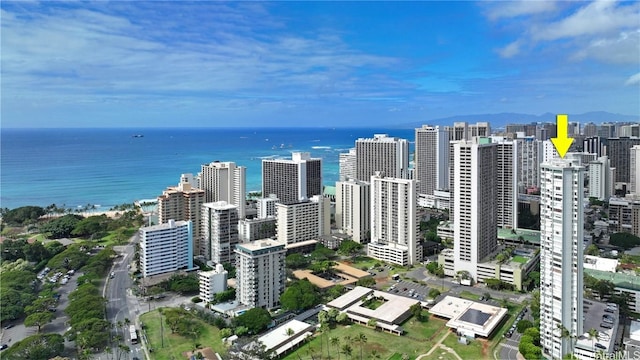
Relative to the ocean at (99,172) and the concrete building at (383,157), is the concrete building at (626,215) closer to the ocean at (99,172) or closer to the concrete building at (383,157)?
the concrete building at (383,157)

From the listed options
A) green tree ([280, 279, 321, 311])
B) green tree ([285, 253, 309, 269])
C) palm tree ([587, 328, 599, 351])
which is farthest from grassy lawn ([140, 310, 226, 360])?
palm tree ([587, 328, 599, 351])

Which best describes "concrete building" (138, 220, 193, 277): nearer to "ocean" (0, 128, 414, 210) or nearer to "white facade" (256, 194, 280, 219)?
"white facade" (256, 194, 280, 219)

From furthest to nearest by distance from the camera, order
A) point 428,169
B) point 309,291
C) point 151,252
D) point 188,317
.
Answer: point 428,169, point 151,252, point 309,291, point 188,317

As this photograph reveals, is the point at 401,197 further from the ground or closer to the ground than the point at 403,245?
further from the ground

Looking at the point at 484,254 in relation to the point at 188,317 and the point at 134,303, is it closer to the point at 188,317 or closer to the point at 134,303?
the point at 188,317

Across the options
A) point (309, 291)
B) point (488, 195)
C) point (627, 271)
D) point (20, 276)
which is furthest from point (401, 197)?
point (20, 276)
